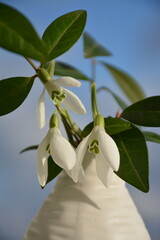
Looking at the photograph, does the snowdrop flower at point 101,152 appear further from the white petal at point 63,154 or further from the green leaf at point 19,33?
the green leaf at point 19,33

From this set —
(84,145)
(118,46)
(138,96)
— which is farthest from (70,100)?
(118,46)

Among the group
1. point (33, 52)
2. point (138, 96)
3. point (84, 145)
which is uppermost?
point (33, 52)

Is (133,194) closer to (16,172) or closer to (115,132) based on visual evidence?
(16,172)

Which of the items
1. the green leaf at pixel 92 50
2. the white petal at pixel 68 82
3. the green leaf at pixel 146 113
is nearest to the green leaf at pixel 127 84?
the green leaf at pixel 92 50

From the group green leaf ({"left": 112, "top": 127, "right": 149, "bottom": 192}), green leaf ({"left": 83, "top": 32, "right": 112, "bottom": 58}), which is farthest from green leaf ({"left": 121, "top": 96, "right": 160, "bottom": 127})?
green leaf ({"left": 83, "top": 32, "right": 112, "bottom": 58})

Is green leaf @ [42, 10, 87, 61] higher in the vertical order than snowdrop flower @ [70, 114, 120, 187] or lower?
higher

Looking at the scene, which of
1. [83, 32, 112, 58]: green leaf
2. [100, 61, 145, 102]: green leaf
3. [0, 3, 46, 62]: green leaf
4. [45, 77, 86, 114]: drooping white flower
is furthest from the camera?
[100, 61, 145, 102]: green leaf

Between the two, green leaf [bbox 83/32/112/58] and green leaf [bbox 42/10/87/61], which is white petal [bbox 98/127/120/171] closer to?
green leaf [bbox 42/10/87/61]
